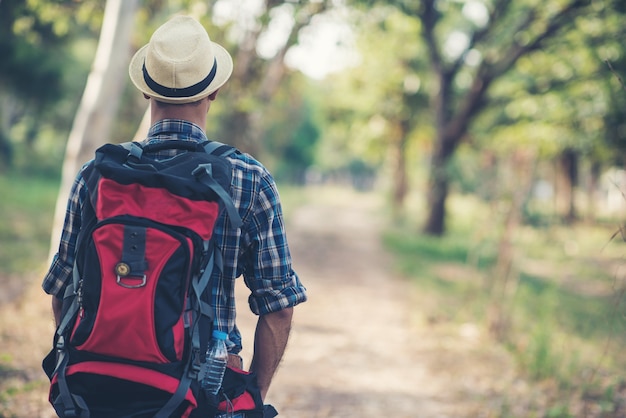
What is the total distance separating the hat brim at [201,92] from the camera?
215 cm

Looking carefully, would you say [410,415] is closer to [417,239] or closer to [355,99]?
[417,239]

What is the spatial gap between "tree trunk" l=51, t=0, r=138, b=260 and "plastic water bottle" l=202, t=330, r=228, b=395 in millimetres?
6436

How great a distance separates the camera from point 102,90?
8.09m

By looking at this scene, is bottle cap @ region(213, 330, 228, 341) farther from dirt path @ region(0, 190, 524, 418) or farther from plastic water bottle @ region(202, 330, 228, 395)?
dirt path @ region(0, 190, 524, 418)

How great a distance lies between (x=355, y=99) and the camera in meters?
25.5

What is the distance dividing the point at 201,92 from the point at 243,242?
492 millimetres

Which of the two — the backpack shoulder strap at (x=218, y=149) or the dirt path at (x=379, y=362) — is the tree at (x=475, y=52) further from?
the backpack shoulder strap at (x=218, y=149)

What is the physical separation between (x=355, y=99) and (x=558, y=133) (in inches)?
419

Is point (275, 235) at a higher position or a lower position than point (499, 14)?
lower

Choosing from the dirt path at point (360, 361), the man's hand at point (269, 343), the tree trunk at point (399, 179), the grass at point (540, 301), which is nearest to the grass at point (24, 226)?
the dirt path at point (360, 361)

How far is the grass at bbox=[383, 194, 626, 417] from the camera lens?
6449 millimetres

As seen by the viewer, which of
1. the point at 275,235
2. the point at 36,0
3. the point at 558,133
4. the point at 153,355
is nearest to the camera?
the point at 153,355

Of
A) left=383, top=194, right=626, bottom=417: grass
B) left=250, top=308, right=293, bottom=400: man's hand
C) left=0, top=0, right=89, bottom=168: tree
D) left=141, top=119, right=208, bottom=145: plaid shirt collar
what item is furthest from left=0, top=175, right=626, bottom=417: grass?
left=0, top=0, right=89, bottom=168: tree

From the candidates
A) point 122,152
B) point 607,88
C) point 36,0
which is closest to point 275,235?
point 122,152
